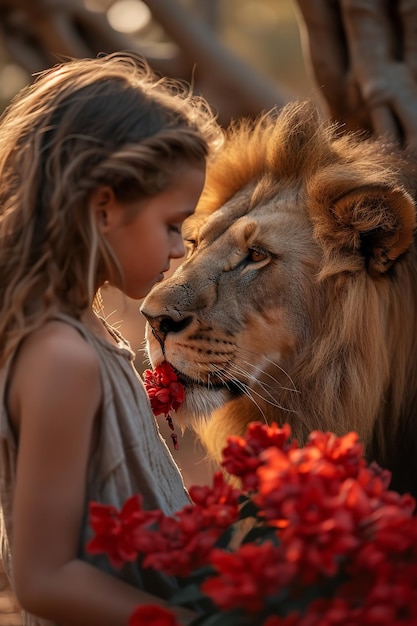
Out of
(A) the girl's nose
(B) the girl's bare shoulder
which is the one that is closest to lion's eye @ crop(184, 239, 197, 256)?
(A) the girl's nose

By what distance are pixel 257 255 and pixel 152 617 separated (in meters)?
1.17

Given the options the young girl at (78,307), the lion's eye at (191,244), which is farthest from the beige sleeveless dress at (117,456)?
the lion's eye at (191,244)

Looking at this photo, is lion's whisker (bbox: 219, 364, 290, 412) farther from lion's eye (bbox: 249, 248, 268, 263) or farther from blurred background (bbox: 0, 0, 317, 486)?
blurred background (bbox: 0, 0, 317, 486)

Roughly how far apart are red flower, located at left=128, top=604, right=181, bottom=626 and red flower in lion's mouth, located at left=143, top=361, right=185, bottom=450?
0.77 m

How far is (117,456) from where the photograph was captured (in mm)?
1729

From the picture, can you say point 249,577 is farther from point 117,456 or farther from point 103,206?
point 103,206

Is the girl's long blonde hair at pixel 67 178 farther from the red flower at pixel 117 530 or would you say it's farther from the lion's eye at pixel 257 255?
the lion's eye at pixel 257 255

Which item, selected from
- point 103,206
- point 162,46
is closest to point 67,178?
point 103,206

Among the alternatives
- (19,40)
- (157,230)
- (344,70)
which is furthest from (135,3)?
(157,230)

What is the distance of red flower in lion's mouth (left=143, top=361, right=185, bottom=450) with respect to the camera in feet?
7.34

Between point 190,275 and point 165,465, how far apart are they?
63cm

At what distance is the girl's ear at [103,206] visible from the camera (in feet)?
5.73

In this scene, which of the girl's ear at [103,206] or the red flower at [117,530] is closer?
the red flower at [117,530]

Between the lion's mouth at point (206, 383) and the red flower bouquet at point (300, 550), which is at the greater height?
the red flower bouquet at point (300, 550)
